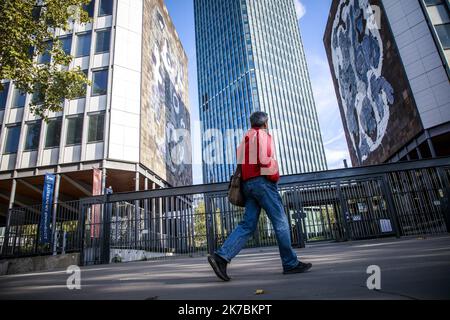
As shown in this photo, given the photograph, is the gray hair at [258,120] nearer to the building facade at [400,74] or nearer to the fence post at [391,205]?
the fence post at [391,205]

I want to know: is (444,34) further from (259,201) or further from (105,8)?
(105,8)

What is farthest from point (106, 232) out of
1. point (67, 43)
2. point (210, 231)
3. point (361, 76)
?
point (361, 76)

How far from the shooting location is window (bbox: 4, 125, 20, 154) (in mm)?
18422

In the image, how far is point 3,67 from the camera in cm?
838

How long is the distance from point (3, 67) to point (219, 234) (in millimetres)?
8814

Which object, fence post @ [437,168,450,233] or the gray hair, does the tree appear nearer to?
the gray hair

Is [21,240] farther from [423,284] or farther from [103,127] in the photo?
[423,284]

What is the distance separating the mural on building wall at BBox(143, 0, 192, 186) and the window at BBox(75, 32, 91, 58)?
408cm

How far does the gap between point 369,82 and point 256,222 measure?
899 inches

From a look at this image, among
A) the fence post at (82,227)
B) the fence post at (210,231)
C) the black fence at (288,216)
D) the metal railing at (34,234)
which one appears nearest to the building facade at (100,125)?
the metal railing at (34,234)

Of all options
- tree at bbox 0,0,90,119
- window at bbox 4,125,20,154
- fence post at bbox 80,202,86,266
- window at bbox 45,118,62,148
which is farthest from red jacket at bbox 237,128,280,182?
window at bbox 4,125,20,154

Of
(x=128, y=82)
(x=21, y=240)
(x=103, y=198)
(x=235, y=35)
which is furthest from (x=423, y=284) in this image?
(x=235, y=35)

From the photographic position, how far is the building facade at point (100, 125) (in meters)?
17.3

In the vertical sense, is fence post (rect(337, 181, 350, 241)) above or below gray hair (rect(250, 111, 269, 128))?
below
